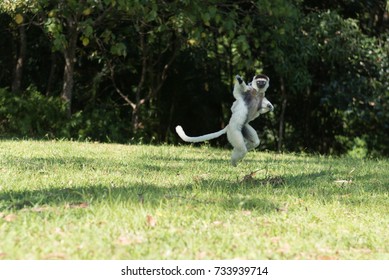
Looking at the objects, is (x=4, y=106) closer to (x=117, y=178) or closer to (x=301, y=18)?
(x=301, y=18)

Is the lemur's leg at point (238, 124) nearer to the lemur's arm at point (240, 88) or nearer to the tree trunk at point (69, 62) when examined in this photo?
the lemur's arm at point (240, 88)

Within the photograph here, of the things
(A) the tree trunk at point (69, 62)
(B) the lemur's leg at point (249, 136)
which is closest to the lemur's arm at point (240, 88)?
(B) the lemur's leg at point (249, 136)

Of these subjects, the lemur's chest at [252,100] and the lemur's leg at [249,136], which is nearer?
the lemur's chest at [252,100]

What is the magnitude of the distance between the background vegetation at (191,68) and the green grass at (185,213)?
18.1 ft

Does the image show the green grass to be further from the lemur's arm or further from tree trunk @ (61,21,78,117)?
tree trunk @ (61,21,78,117)

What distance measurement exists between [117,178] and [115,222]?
2.22 meters

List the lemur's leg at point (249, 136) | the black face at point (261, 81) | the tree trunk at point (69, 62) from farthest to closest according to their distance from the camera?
the tree trunk at point (69, 62), the lemur's leg at point (249, 136), the black face at point (261, 81)

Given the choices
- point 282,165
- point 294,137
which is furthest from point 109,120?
point 282,165

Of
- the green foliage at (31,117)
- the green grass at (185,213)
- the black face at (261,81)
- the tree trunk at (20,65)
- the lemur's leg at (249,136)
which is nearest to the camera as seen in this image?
the green grass at (185,213)

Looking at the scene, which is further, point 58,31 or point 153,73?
point 153,73

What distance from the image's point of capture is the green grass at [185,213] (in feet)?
13.3

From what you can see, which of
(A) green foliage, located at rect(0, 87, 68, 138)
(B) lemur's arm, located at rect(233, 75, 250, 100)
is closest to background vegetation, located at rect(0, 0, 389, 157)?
(A) green foliage, located at rect(0, 87, 68, 138)

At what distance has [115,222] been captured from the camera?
14.7ft

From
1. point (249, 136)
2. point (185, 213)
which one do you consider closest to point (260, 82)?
point (249, 136)
